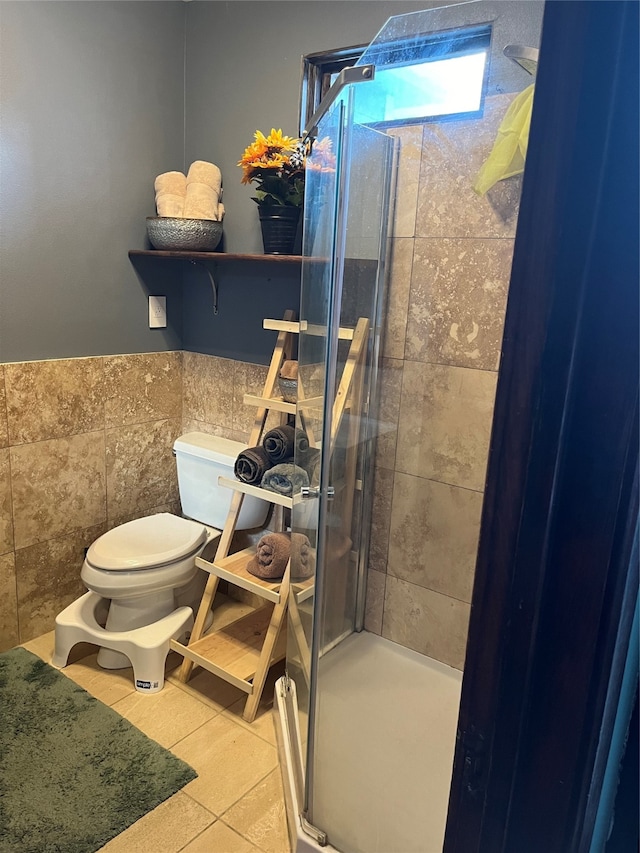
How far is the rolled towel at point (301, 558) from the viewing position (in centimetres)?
177

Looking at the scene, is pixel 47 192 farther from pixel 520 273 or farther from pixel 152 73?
pixel 520 273

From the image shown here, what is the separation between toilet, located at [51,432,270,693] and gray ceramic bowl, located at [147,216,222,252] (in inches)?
28.7

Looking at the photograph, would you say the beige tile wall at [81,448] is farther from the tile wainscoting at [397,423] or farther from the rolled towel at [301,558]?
the rolled towel at [301,558]

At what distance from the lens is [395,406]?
2.00 m

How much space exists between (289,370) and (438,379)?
1.58 feet

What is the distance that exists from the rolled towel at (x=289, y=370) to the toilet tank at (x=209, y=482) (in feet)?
1.30

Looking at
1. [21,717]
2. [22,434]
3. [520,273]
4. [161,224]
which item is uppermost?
[161,224]

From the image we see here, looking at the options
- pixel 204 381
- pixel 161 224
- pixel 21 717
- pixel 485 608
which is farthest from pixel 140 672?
pixel 485 608

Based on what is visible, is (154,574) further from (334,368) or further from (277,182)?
(277,182)

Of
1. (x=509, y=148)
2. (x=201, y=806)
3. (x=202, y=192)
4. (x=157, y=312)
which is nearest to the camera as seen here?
(x=509, y=148)

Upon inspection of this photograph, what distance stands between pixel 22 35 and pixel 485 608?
221 cm

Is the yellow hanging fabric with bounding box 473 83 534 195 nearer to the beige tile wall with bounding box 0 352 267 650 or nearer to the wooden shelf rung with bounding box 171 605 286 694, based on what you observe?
the beige tile wall with bounding box 0 352 267 650

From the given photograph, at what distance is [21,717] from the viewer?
1896mm

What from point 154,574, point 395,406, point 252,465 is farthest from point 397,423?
point 154,574
